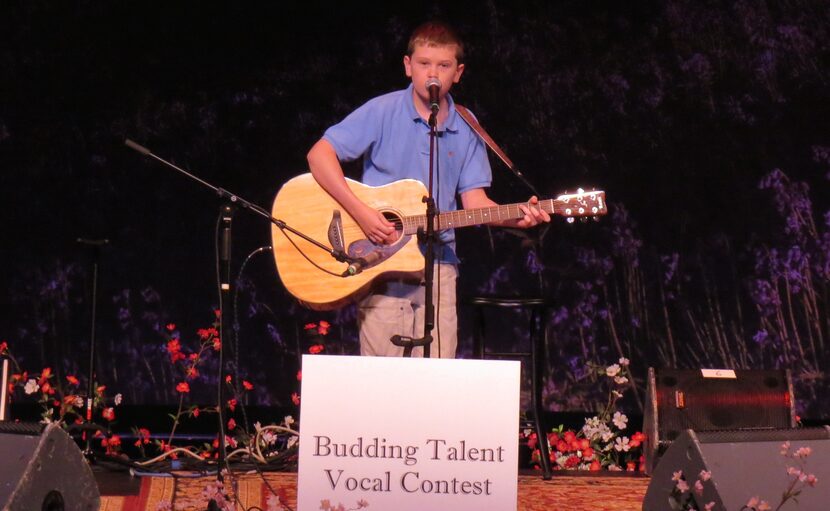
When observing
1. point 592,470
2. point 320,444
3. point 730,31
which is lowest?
point 592,470

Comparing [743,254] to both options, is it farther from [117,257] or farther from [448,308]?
[117,257]

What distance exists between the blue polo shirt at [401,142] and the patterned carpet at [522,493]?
1058 millimetres

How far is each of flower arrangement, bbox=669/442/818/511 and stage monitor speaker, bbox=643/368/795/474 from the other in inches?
73.5

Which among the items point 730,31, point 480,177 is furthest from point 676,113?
point 480,177

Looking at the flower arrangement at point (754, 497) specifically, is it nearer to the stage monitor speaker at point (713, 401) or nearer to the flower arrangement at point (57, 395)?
the stage monitor speaker at point (713, 401)

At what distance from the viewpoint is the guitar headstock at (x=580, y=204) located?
4.21 meters

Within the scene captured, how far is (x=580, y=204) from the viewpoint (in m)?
4.22

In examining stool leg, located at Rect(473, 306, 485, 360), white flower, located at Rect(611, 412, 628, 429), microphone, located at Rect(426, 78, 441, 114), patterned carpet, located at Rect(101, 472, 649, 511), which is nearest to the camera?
microphone, located at Rect(426, 78, 441, 114)

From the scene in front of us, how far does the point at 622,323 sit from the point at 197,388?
→ 8.23 feet

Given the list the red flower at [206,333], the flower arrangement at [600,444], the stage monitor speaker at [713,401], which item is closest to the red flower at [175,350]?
the red flower at [206,333]

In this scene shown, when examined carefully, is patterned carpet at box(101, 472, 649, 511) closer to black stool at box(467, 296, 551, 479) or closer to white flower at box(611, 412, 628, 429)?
black stool at box(467, 296, 551, 479)

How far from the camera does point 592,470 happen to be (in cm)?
500

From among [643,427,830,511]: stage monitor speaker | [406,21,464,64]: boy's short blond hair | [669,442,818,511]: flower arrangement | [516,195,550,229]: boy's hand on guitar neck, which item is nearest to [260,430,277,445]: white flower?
[516,195,550,229]: boy's hand on guitar neck

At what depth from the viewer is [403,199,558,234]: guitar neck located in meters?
4.15
